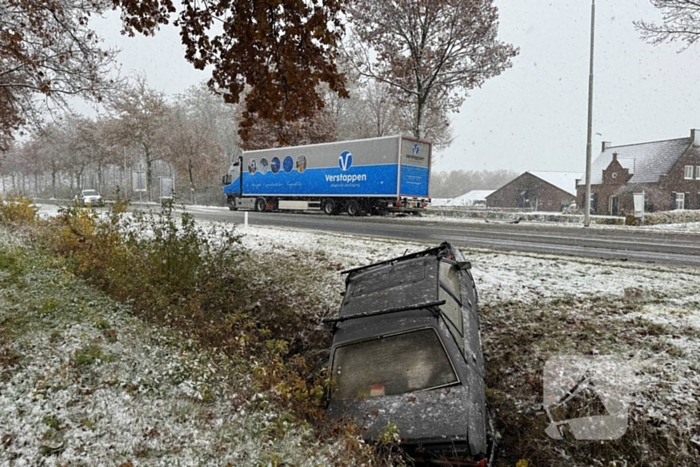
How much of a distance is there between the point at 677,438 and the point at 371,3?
22209 mm

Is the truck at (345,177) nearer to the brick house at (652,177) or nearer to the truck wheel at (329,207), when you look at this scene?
the truck wheel at (329,207)

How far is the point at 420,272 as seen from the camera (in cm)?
557

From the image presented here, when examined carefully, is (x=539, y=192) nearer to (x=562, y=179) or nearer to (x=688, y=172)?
(x=562, y=179)

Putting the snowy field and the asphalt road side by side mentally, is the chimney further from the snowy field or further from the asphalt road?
the snowy field

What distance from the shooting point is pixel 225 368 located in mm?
4789

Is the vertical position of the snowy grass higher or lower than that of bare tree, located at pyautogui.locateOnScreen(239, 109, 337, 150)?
lower

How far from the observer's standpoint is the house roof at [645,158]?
139ft

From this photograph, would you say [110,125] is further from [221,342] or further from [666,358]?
[666,358]

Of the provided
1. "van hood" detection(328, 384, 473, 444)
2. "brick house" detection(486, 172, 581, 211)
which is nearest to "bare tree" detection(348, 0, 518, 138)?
"van hood" detection(328, 384, 473, 444)

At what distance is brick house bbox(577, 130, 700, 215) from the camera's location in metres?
41.6

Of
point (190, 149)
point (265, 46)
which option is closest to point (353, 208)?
point (265, 46)

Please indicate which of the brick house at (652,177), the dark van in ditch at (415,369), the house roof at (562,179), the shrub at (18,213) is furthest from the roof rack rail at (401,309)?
the house roof at (562,179)

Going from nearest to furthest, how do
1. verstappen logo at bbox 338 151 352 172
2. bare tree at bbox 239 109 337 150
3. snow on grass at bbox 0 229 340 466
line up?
snow on grass at bbox 0 229 340 466 < verstappen logo at bbox 338 151 352 172 < bare tree at bbox 239 109 337 150

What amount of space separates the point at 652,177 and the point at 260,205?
1439 inches
